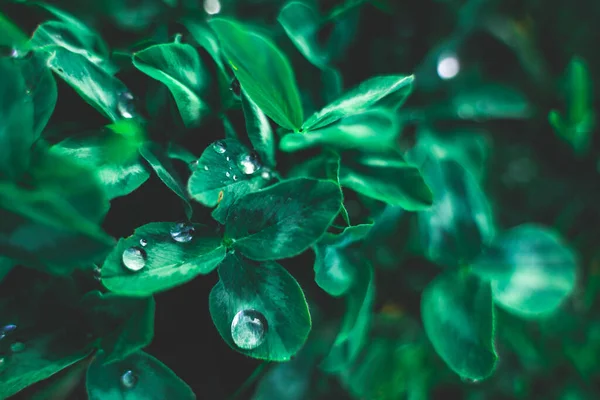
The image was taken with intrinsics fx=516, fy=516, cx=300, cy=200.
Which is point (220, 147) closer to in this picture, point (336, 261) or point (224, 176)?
point (224, 176)

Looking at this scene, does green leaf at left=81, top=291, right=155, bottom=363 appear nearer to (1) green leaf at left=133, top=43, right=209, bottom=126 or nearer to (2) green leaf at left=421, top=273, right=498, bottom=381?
(1) green leaf at left=133, top=43, right=209, bottom=126

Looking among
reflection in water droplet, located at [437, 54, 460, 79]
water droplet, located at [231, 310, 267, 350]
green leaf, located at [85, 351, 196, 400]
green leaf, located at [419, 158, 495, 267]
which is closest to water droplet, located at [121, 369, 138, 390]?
green leaf, located at [85, 351, 196, 400]

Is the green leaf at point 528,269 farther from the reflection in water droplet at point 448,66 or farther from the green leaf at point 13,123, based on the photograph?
the green leaf at point 13,123

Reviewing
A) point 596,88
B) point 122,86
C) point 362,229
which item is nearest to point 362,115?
point 362,229

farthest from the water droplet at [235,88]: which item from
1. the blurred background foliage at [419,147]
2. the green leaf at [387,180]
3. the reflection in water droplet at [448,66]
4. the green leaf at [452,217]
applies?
the reflection in water droplet at [448,66]

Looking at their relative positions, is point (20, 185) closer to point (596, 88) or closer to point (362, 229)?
point (362, 229)

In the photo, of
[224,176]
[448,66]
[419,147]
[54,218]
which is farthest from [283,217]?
[448,66]
